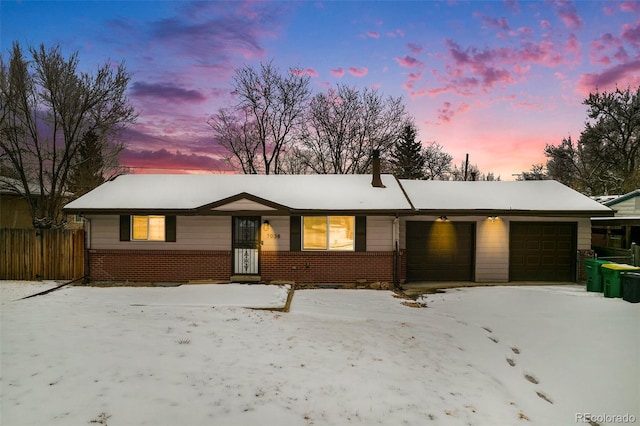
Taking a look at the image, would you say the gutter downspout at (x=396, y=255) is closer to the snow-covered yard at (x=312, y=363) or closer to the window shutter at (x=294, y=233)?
the snow-covered yard at (x=312, y=363)

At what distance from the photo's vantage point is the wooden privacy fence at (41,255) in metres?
12.6

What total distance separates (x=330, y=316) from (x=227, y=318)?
2.46m

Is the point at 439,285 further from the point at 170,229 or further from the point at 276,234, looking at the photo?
the point at 170,229

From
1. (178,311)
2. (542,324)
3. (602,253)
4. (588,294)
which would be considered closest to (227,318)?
(178,311)

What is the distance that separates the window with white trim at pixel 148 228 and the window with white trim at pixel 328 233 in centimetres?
523

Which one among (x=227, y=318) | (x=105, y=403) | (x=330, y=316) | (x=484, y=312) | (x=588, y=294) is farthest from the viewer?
(x=588, y=294)

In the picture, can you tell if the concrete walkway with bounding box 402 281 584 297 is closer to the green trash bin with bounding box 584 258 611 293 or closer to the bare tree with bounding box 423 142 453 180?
the green trash bin with bounding box 584 258 611 293

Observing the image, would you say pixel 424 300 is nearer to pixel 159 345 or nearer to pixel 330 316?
pixel 330 316

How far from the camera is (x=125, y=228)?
A: 40.3 feet

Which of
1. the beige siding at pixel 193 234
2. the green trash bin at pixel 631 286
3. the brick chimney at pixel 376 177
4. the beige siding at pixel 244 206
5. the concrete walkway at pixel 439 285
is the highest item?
the brick chimney at pixel 376 177

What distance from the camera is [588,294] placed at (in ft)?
34.2

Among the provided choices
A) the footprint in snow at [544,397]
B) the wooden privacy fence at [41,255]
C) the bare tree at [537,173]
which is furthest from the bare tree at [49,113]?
the bare tree at [537,173]

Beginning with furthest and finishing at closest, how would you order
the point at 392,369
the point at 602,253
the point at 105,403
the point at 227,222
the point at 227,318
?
the point at 602,253 < the point at 227,222 < the point at 227,318 < the point at 392,369 < the point at 105,403

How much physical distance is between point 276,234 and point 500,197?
29.7 ft
